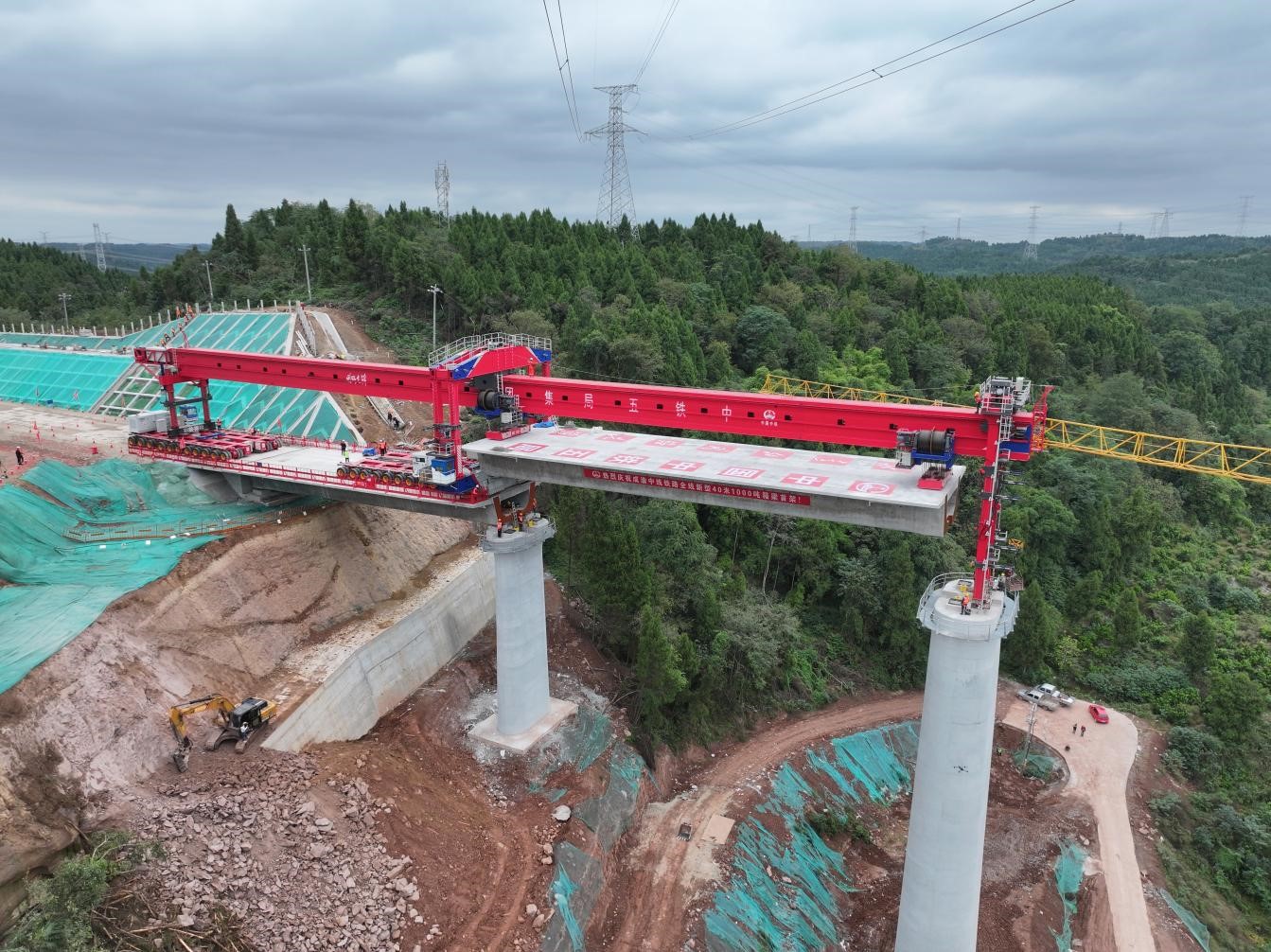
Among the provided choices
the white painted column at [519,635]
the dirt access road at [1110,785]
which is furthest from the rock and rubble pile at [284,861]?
the dirt access road at [1110,785]

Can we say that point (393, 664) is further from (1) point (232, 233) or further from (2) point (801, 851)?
(1) point (232, 233)

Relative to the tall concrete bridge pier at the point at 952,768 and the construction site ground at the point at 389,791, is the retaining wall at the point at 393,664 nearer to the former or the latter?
the construction site ground at the point at 389,791

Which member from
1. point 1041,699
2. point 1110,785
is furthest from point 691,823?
point 1041,699

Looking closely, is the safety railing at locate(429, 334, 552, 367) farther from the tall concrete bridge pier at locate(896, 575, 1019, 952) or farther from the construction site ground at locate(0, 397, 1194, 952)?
the tall concrete bridge pier at locate(896, 575, 1019, 952)

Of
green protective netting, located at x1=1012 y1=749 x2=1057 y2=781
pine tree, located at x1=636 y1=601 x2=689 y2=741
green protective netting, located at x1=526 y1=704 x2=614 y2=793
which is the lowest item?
green protective netting, located at x1=1012 y1=749 x2=1057 y2=781

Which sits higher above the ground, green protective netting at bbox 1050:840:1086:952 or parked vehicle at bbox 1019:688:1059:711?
parked vehicle at bbox 1019:688:1059:711

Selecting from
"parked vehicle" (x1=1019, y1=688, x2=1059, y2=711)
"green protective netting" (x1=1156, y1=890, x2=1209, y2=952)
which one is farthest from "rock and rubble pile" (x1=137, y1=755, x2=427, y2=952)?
Result: "parked vehicle" (x1=1019, y1=688, x2=1059, y2=711)

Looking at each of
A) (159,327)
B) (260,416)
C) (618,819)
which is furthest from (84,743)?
(159,327)
